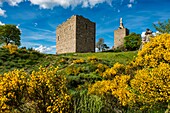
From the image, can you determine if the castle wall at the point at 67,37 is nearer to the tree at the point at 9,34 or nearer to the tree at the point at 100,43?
the tree at the point at 9,34

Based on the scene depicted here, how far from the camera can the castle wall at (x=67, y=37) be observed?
123 feet

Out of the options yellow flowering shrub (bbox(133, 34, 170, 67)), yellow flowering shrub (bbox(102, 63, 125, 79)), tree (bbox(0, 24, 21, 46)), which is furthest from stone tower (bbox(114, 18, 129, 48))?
yellow flowering shrub (bbox(133, 34, 170, 67))

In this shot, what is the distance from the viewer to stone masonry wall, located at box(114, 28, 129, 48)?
5347 centimetres

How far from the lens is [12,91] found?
4273mm

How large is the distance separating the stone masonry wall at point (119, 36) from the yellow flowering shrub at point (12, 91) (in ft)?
162

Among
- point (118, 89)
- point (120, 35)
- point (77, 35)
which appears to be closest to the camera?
point (118, 89)

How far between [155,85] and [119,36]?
163ft

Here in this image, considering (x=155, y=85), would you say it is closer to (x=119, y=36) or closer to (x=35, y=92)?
(x=35, y=92)

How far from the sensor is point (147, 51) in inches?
271

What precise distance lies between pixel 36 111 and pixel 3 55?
46.8 feet

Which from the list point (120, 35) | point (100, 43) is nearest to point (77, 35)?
point (120, 35)

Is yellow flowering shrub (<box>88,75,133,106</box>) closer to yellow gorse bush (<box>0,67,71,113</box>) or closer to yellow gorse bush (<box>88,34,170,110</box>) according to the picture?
yellow gorse bush (<box>88,34,170,110</box>)

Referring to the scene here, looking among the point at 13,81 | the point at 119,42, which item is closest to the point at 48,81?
the point at 13,81

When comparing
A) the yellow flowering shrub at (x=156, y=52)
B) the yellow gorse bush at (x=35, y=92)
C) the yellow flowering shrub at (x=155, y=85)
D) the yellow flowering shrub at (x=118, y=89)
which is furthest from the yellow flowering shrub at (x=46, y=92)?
the yellow flowering shrub at (x=156, y=52)
